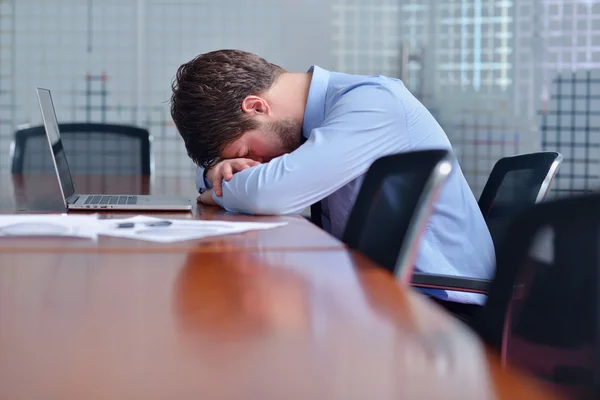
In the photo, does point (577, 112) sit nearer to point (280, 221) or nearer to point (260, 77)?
point (260, 77)

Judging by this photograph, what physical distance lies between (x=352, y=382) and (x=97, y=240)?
73 cm

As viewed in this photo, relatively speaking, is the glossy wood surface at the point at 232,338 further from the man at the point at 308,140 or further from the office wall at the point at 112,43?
the office wall at the point at 112,43

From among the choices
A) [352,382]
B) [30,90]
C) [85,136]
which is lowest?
[352,382]

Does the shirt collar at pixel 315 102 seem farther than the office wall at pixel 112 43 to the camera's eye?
No

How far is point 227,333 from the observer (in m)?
0.56

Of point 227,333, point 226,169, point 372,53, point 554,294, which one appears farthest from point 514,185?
point 372,53

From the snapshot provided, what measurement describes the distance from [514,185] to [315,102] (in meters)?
0.51

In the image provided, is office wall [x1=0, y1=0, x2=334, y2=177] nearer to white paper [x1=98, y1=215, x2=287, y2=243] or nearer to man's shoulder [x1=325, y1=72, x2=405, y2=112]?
man's shoulder [x1=325, y1=72, x2=405, y2=112]

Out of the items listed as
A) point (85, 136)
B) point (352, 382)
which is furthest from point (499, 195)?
point (85, 136)

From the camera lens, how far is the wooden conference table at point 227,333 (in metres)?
0.43

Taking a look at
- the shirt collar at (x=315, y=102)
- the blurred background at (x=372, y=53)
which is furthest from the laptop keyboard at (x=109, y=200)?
the blurred background at (x=372, y=53)

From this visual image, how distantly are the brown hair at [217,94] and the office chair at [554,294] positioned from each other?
1.13 metres

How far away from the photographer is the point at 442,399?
16.2 inches

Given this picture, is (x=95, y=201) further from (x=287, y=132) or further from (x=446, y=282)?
(x=446, y=282)
